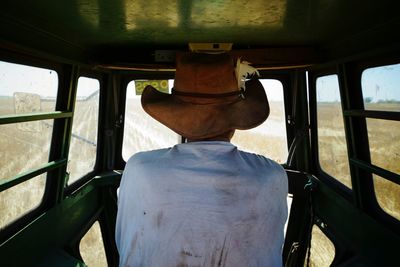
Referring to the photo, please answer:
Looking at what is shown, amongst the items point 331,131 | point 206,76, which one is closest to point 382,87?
point 331,131

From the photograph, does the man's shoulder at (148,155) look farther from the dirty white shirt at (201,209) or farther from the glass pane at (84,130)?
the glass pane at (84,130)

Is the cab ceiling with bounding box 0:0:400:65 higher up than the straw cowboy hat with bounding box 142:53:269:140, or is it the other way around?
the cab ceiling with bounding box 0:0:400:65

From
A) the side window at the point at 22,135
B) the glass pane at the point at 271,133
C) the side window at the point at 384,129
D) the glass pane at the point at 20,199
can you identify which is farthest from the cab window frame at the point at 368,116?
the glass pane at the point at 20,199

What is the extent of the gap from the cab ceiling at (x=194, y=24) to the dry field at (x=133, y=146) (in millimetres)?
556

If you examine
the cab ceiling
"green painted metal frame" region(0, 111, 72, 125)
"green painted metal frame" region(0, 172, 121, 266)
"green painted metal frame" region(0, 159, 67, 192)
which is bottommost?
"green painted metal frame" region(0, 172, 121, 266)

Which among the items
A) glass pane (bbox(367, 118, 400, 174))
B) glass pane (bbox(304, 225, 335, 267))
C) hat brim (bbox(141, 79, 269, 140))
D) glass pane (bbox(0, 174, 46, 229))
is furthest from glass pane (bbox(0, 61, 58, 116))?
glass pane (bbox(304, 225, 335, 267))

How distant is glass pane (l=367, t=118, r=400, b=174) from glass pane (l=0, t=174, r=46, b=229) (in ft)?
9.74

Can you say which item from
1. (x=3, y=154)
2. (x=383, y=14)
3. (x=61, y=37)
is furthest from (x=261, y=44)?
(x=3, y=154)

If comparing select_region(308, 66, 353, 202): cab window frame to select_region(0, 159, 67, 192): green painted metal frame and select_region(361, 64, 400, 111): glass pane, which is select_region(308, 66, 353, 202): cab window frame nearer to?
select_region(361, 64, 400, 111): glass pane

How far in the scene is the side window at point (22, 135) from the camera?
235 centimetres

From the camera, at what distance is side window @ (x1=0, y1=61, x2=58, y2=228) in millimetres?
2346

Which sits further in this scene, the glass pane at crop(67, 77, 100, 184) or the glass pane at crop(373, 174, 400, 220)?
the glass pane at crop(67, 77, 100, 184)

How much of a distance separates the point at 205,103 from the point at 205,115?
88mm

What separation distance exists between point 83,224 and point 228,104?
2467 mm
